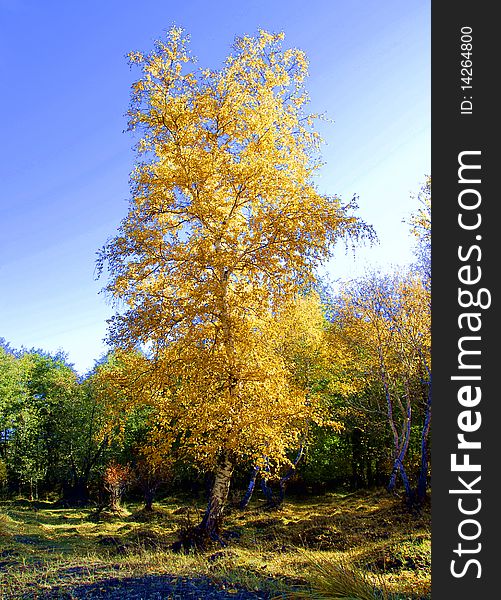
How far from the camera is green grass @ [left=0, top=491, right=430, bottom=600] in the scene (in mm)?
4805

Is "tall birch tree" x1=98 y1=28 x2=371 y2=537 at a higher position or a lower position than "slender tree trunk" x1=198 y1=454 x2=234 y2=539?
higher

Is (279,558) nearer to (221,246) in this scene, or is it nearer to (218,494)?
(218,494)

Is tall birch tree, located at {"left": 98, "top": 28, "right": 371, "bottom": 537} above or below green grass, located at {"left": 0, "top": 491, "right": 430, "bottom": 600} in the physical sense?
above

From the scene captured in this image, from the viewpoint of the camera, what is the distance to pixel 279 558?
7828 mm

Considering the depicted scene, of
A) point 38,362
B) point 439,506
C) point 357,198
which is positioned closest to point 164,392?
point 357,198

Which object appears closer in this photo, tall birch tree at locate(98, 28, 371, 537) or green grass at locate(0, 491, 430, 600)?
green grass at locate(0, 491, 430, 600)

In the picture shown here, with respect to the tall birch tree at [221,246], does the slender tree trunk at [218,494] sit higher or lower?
lower

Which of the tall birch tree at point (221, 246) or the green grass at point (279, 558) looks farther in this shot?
the tall birch tree at point (221, 246)

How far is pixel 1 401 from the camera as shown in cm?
2805

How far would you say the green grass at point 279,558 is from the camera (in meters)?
4.80

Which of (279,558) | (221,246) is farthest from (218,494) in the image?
(221,246)

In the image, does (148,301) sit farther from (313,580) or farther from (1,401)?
(1,401)

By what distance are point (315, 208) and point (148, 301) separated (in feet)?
11.5

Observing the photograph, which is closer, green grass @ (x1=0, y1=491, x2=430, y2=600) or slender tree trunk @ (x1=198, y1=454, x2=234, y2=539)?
green grass @ (x1=0, y1=491, x2=430, y2=600)
